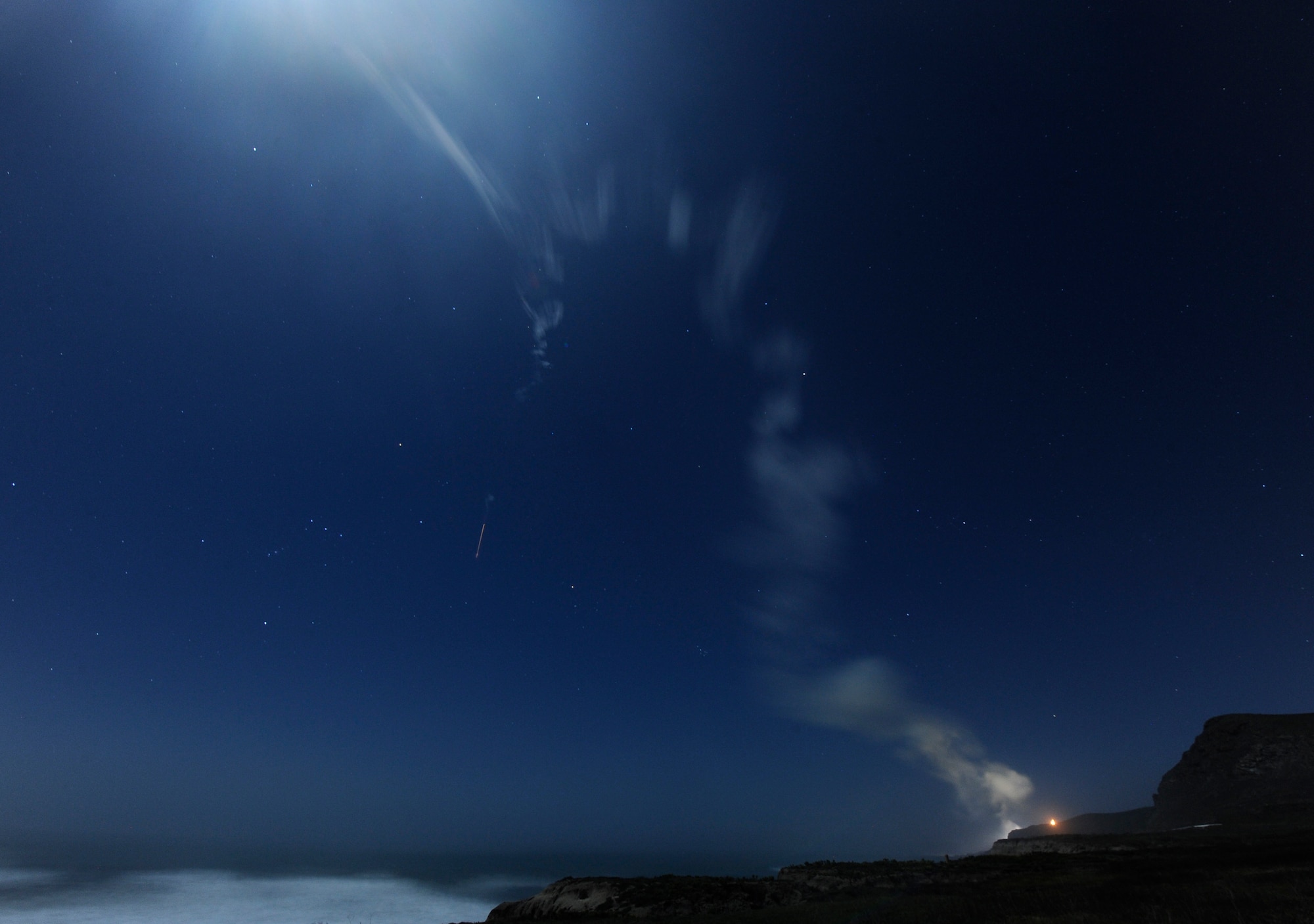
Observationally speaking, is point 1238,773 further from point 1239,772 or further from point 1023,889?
point 1023,889

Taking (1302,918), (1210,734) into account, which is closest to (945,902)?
(1302,918)

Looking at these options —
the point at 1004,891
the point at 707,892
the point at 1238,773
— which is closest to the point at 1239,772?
the point at 1238,773

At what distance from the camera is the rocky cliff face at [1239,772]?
120312mm

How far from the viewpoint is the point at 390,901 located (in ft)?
618

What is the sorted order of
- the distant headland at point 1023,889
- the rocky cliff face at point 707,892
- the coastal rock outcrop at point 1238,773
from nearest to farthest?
the distant headland at point 1023,889
the rocky cliff face at point 707,892
the coastal rock outcrop at point 1238,773

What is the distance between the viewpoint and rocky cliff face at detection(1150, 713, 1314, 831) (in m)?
120

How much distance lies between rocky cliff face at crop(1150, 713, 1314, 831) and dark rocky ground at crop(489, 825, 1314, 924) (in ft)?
283

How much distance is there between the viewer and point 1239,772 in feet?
430

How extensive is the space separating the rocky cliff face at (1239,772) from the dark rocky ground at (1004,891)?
283 feet

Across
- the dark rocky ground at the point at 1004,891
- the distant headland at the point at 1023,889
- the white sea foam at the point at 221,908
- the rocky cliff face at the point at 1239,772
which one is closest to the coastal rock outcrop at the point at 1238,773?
the rocky cliff face at the point at 1239,772

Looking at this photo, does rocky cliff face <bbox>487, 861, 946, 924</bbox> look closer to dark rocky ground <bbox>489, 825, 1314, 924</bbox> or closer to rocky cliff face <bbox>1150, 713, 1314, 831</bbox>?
dark rocky ground <bbox>489, 825, 1314, 924</bbox>

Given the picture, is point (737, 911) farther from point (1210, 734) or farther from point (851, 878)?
point (1210, 734)

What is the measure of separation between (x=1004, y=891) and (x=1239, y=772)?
487 ft

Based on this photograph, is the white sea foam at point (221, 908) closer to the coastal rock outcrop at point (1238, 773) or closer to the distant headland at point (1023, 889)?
the distant headland at point (1023, 889)
